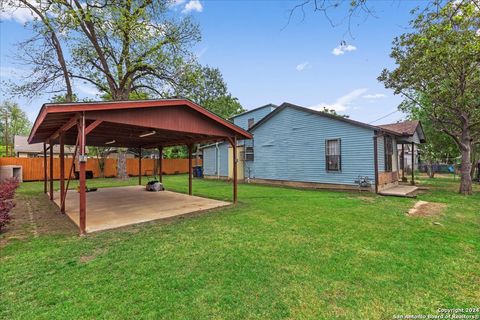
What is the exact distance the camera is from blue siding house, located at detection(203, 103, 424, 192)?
10.7 meters

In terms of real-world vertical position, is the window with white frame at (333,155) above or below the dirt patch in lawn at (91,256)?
above

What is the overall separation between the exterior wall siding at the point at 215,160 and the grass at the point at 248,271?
40.5 feet

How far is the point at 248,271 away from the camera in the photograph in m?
3.25

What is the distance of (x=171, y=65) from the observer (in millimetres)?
15234

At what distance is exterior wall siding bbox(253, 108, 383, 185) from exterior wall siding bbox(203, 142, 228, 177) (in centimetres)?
304

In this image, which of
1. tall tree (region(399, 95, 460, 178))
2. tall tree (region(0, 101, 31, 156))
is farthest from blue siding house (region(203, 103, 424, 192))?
tall tree (region(0, 101, 31, 156))

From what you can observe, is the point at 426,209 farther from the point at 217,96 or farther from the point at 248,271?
the point at 217,96

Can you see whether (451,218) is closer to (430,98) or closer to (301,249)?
(301,249)

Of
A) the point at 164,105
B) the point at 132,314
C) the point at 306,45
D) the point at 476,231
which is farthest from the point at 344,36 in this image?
the point at 476,231

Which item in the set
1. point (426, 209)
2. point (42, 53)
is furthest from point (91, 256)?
point (42, 53)

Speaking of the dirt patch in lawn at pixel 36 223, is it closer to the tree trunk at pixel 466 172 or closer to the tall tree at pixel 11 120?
the tree trunk at pixel 466 172

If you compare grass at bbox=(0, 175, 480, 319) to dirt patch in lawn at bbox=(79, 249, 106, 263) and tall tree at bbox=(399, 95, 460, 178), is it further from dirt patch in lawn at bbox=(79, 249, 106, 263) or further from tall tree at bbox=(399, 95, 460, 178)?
tall tree at bbox=(399, 95, 460, 178)

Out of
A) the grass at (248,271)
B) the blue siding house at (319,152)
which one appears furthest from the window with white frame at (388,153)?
the grass at (248,271)

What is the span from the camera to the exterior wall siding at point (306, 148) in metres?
10.9
